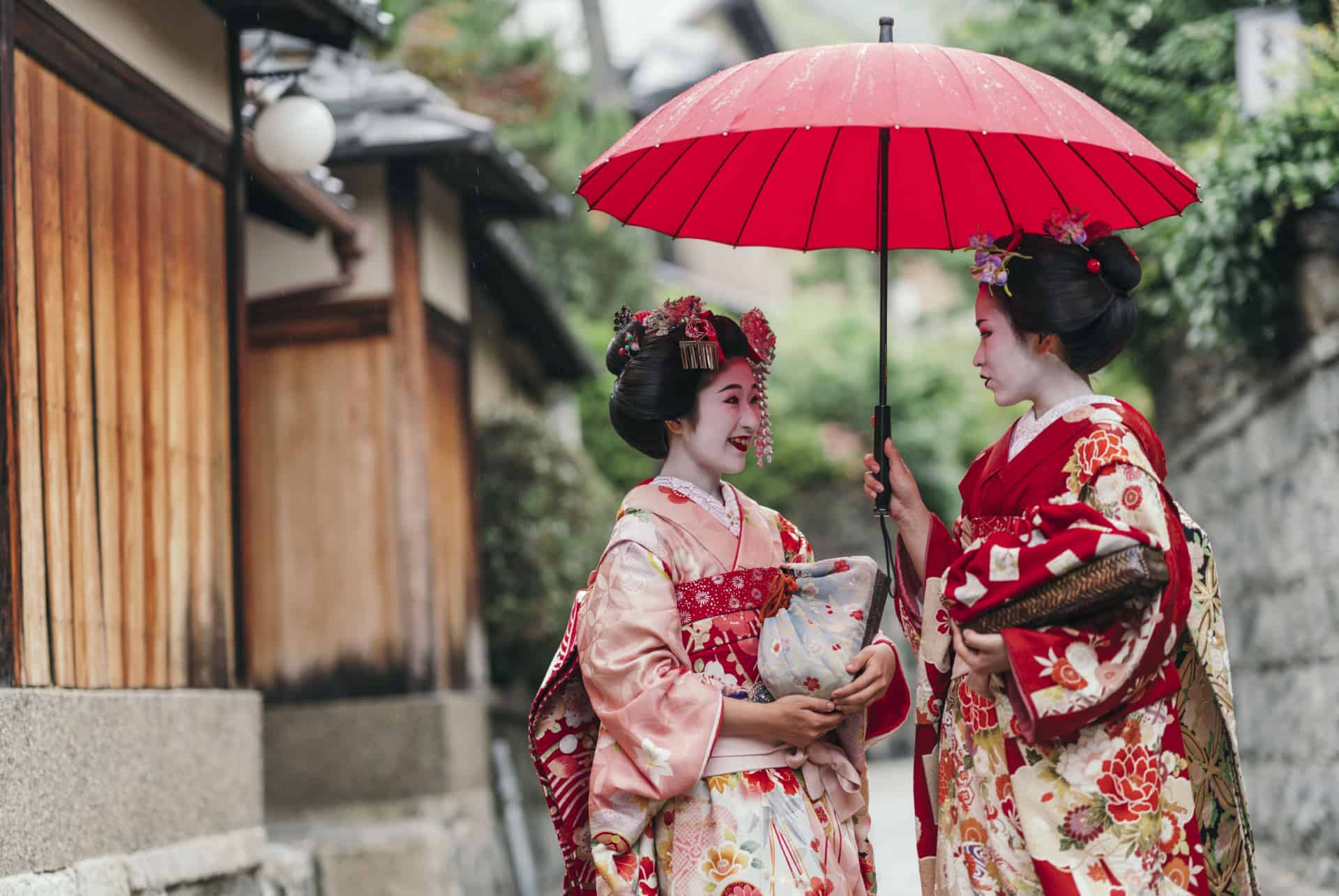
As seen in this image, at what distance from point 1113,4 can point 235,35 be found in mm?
5164

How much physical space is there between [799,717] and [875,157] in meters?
1.62

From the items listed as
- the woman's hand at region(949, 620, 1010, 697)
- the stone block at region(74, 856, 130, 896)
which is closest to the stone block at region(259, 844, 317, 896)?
the stone block at region(74, 856, 130, 896)

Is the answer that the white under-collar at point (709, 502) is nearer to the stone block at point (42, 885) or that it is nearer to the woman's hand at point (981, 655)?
the woman's hand at point (981, 655)

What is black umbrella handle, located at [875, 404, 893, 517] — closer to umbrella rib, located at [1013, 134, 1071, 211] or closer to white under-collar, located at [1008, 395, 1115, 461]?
white under-collar, located at [1008, 395, 1115, 461]

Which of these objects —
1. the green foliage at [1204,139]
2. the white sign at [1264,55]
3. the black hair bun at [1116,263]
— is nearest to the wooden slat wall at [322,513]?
the green foliage at [1204,139]

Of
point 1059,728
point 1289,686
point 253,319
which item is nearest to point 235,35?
point 253,319

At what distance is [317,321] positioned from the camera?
368 inches

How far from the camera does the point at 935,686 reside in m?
3.77

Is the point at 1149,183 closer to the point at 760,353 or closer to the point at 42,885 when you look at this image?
the point at 760,353

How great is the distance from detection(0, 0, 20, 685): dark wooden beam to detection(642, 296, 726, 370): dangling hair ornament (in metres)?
2.00

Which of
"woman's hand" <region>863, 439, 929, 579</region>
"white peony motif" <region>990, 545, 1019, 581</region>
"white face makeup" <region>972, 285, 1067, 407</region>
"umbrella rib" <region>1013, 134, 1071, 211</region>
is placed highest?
"umbrella rib" <region>1013, 134, 1071, 211</region>

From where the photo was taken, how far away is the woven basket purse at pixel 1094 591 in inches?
124

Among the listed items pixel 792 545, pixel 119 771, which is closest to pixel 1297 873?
pixel 792 545

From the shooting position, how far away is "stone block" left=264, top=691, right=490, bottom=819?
29.2 feet
